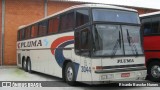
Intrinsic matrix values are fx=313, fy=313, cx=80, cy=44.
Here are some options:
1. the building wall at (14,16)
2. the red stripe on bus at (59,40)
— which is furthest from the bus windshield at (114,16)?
the building wall at (14,16)

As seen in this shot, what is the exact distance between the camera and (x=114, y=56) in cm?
1057

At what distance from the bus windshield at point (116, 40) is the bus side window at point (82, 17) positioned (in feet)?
2.10

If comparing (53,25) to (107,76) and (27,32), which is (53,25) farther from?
(27,32)

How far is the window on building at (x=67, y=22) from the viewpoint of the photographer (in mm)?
12242

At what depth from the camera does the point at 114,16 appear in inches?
442

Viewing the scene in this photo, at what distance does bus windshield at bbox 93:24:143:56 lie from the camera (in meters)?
10.5

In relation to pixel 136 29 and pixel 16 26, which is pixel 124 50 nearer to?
pixel 136 29

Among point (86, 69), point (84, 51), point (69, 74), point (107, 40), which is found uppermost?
point (107, 40)

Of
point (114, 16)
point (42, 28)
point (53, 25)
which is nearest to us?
point (114, 16)

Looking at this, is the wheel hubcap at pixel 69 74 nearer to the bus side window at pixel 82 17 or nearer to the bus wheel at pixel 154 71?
the bus side window at pixel 82 17

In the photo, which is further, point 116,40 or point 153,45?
point 153,45

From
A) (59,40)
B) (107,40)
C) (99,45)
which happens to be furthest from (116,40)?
(59,40)

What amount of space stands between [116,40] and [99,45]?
68cm

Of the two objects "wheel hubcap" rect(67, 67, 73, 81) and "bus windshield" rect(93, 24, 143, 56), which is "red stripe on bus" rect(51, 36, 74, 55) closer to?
"wheel hubcap" rect(67, 67, 73, 81)
